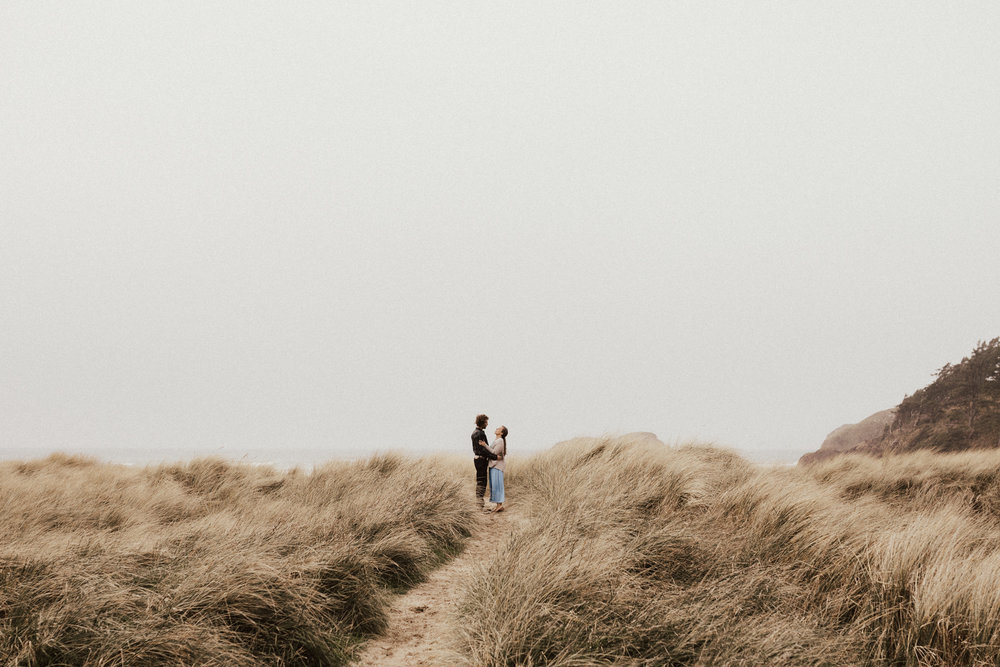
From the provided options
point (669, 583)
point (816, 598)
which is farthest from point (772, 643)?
point (816, 598)

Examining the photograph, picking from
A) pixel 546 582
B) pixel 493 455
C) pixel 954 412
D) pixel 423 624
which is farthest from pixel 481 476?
pixel 954 412

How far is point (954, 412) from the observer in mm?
23656

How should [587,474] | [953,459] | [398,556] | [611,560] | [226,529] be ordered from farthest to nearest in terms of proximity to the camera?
[953,459] → [587,474] → [398,556] → [226,529] → [611,560]

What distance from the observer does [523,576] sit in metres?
4.40

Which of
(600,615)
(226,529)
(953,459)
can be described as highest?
(226,529)

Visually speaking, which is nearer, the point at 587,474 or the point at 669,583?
the point at 669,583

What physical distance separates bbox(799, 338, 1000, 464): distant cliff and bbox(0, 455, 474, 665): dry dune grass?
20.4m

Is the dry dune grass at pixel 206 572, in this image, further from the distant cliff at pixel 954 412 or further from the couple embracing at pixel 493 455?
the distant cliff at pixel 954 412

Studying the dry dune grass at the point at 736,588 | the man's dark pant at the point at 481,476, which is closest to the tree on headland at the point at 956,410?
the dry dune grass at the point at 736,588

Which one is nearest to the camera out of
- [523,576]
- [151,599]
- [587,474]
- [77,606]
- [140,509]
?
[77,606]

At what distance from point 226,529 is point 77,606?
2.47 meters

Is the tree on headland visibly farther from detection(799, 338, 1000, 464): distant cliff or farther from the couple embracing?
the couple embracing

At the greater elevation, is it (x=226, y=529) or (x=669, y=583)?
(x=226, y=529)

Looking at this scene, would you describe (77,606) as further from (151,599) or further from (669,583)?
(669,583)
